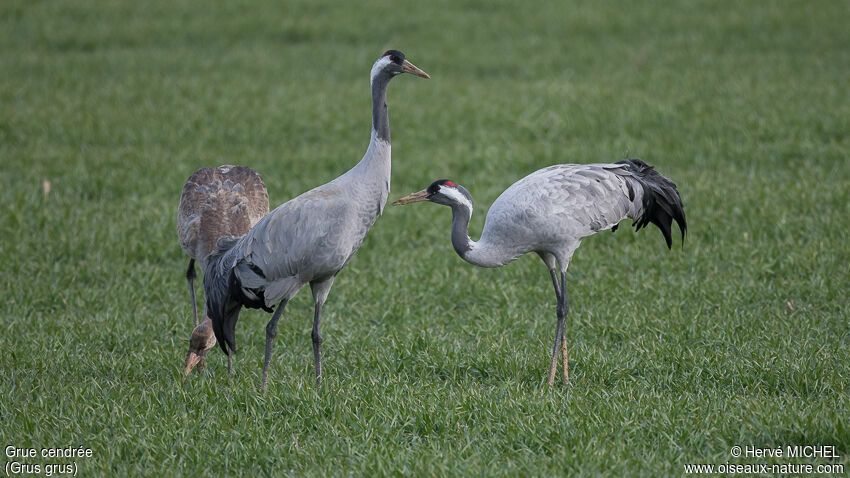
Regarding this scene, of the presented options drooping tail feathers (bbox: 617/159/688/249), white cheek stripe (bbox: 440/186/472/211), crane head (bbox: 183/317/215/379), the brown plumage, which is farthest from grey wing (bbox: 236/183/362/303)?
drooping tail feathers (bbox: 617/159/688/249)

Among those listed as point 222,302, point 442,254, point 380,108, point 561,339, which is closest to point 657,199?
point 561,339

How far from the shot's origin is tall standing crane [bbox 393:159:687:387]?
17.0 feet

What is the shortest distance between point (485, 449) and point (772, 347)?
2.18m

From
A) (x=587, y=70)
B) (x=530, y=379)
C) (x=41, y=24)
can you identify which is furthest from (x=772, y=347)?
(x=41, y=24)

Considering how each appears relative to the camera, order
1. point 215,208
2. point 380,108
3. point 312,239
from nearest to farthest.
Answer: point 312,239
point 380,108
point 215,208

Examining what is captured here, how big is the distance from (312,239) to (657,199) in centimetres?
234

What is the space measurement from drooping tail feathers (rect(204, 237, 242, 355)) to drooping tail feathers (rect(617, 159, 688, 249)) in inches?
103

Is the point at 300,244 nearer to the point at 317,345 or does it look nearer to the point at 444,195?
the point at 317,345

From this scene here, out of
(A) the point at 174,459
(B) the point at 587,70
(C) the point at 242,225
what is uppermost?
(B) the point at 587,70

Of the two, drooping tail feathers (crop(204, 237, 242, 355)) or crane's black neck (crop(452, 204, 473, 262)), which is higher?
crane's black neck (crop(452, 204, 473, 262))

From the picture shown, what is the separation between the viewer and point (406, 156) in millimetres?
9969

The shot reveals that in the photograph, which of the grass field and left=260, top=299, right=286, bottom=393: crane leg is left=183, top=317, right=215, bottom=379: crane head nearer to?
the grass field

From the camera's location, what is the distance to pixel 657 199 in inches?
226

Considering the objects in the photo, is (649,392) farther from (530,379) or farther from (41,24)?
(41,24)
